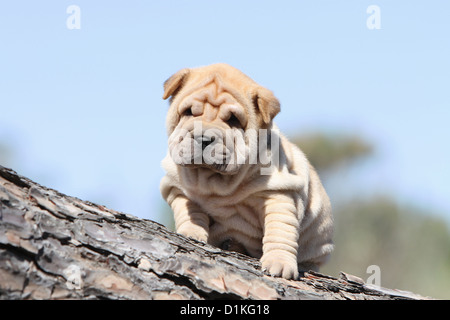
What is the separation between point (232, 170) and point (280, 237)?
0.77 meters

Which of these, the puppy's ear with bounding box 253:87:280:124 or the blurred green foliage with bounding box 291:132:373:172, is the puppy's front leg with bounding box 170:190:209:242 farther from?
the blurred green foliage with bounding box 291:132:373:172

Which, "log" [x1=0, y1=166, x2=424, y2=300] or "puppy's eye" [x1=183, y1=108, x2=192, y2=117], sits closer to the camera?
"log" [x1=0, y1=166, x2=424, y2=300]

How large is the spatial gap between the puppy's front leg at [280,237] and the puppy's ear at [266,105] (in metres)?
0.80

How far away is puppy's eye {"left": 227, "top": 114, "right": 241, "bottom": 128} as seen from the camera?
19.2ft

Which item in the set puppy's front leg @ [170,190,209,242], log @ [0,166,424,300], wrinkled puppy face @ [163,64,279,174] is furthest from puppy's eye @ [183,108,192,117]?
log @ [0,166,424,300]

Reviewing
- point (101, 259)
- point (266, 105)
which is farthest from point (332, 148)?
point (101, 259)

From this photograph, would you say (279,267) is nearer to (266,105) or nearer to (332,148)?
(266,105)

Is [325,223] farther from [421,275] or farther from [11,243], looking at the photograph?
[421,275]

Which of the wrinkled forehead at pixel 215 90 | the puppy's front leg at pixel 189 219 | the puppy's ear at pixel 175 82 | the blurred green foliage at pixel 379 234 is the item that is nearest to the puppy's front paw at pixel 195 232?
the puppy's front leg at pixel 189 219

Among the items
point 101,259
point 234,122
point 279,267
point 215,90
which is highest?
point 215,90

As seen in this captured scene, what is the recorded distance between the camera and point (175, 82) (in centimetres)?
611

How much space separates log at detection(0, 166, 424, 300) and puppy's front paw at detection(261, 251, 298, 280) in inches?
5.2
